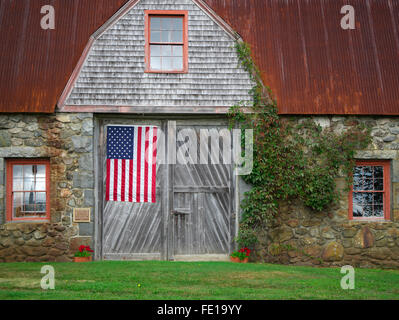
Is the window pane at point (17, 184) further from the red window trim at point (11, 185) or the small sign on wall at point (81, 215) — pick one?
the small sign on wall at point (81, 215)

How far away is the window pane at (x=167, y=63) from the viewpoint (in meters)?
10.1

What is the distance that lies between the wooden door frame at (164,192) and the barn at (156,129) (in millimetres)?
23

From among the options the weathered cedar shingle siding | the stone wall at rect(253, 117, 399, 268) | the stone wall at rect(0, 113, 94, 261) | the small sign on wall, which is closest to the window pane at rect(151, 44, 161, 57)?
the weathered cedar shingle siding

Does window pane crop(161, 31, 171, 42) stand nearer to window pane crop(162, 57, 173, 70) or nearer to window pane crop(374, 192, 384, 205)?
window pane crop(162, 57, 173, 70)

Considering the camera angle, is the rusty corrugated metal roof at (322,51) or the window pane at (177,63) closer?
the rusty corrugated metal roof at (322,51)

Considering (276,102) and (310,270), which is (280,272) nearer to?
(310,270)

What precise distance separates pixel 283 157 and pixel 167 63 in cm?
331

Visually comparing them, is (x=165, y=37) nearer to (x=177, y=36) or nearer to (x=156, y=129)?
(x=177, y=36)

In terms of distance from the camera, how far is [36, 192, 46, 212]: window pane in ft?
31.9

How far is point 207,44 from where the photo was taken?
10078 millimetres

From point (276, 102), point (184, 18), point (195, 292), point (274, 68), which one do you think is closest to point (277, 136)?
point (276, 102)

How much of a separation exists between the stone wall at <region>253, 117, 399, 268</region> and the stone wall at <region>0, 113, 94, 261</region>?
3.97m

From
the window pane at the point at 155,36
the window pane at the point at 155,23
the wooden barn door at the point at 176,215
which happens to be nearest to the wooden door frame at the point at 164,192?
the wooden barn door at the point at 176,215

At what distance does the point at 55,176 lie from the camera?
9.55 metres
